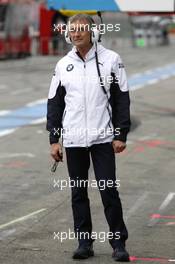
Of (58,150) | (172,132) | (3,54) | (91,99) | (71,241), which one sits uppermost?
(91,99)

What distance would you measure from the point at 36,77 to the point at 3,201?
19.2 metres

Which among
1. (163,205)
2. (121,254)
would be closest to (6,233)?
(121,254)

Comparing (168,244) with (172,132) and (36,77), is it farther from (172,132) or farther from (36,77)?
(36,77)

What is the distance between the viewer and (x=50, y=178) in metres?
A: 10.0

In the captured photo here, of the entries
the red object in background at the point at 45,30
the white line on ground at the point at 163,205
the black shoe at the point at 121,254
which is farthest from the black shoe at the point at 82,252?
the red object in background at the point at 45,30

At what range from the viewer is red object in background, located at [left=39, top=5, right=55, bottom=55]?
39625 mm

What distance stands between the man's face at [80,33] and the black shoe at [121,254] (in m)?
1.69

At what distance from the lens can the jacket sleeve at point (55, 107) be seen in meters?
6.23

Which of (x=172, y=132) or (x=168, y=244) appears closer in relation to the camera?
(x=168, y=244)

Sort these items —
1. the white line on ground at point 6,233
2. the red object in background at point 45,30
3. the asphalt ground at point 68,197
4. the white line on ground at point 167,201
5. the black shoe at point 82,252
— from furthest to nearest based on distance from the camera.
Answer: the red object in background at point 45,30 < the white line on ground at point 167,201 < the white line on ground at point 6,233 < the asphalt ground at point 68,197 < the black shoe at point 82,252

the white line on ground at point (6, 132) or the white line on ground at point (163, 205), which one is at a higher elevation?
the white line on ground at point (163, 205)

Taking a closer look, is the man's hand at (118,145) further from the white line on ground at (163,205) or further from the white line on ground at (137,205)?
the white line on ground at (137,205)

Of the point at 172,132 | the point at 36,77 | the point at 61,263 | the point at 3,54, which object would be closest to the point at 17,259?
the point at 61,263

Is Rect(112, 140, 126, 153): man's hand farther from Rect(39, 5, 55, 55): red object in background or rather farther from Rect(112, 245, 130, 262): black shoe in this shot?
Rect(39, 5, 55, 55): red object in background
